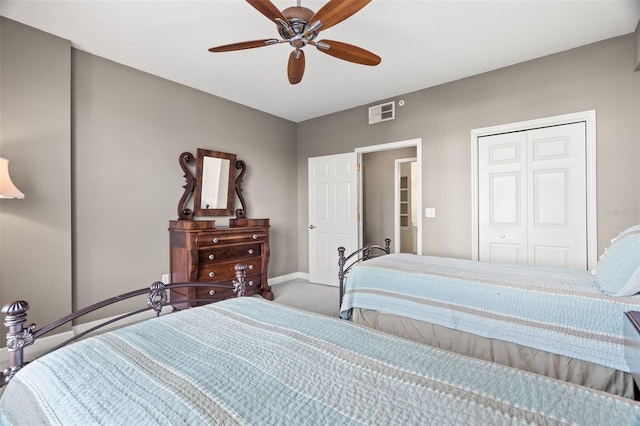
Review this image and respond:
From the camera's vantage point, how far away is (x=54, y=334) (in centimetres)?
260

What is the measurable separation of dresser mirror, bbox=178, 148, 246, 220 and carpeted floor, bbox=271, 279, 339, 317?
4.15 ft

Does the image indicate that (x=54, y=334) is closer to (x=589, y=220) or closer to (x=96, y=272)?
(x=96, y=272)

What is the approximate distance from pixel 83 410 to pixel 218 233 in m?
2.73

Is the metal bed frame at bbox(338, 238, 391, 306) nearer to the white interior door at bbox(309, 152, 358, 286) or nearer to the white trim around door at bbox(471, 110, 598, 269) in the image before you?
the white interior door at bbox(309, 152, 358, 286)

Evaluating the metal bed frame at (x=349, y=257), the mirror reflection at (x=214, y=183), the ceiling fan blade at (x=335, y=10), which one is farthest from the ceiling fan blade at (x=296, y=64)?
the mirror reflection at (x=214, y=183)

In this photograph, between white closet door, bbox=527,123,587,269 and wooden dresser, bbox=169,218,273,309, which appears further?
wooden dresser, bbox=169,218,273,309

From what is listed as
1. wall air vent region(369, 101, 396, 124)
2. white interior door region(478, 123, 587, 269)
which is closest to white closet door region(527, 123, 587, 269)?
white interior door region(478, 123, 587, 269)

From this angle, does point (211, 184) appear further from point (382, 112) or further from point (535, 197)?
point (535, 197)

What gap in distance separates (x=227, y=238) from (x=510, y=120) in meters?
3.42

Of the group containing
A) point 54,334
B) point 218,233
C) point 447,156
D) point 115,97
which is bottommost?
point 54,334

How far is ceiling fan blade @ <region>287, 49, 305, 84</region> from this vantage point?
2.16 meters

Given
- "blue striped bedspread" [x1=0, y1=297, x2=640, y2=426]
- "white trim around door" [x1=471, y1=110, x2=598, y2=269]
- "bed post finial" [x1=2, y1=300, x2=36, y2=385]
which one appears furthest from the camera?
"white trim around door" [x1=471, y1=110, x2=598, y2=269]

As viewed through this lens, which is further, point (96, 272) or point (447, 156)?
point (447, 156)

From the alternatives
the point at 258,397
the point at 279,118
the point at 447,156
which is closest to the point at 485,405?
the point at 258,397
